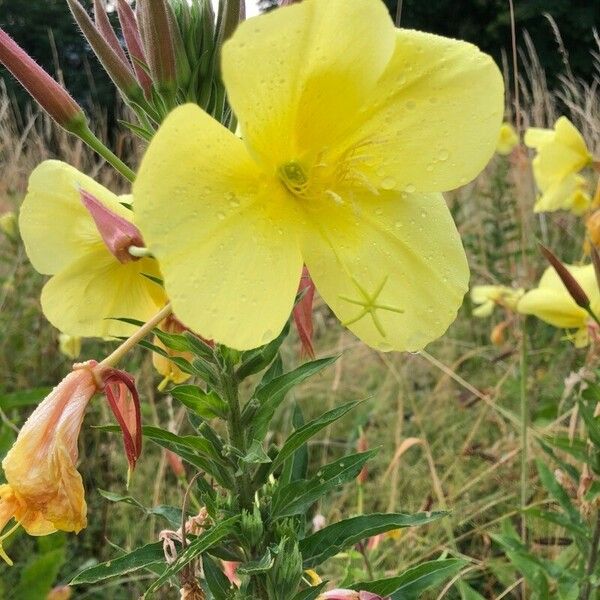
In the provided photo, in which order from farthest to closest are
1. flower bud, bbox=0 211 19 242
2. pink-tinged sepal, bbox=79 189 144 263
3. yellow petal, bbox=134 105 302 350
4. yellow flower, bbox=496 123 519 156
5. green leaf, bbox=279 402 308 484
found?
yellow flower, bbox=496 123 519 156 → flower bud, bbox=0 211 19 242 → green leaf, bbox=279 402 308 484 → pink-tinged sepal, bbox=79 189 144 263 → yellow petal, bbox=134 105 302 350

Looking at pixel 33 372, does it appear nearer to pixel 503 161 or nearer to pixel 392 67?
pixel 503 161

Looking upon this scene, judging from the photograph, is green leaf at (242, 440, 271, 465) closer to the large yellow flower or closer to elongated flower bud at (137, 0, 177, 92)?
the large yellow flower

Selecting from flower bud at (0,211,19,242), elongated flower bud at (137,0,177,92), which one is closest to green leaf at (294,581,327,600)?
elongated flower bud at (137,0,177,92)

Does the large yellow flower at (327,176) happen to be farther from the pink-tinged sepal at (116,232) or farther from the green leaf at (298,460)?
the green leaf at (298,460)

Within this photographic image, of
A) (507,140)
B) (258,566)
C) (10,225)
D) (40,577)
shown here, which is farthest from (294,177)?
(507,140)

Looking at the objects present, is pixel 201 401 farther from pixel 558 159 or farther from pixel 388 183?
pixel 558 159

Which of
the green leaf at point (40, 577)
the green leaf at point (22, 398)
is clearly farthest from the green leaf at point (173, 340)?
the green leaf at point (22, 398)

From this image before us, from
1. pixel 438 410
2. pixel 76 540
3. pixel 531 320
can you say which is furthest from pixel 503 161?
pixel 76 540
